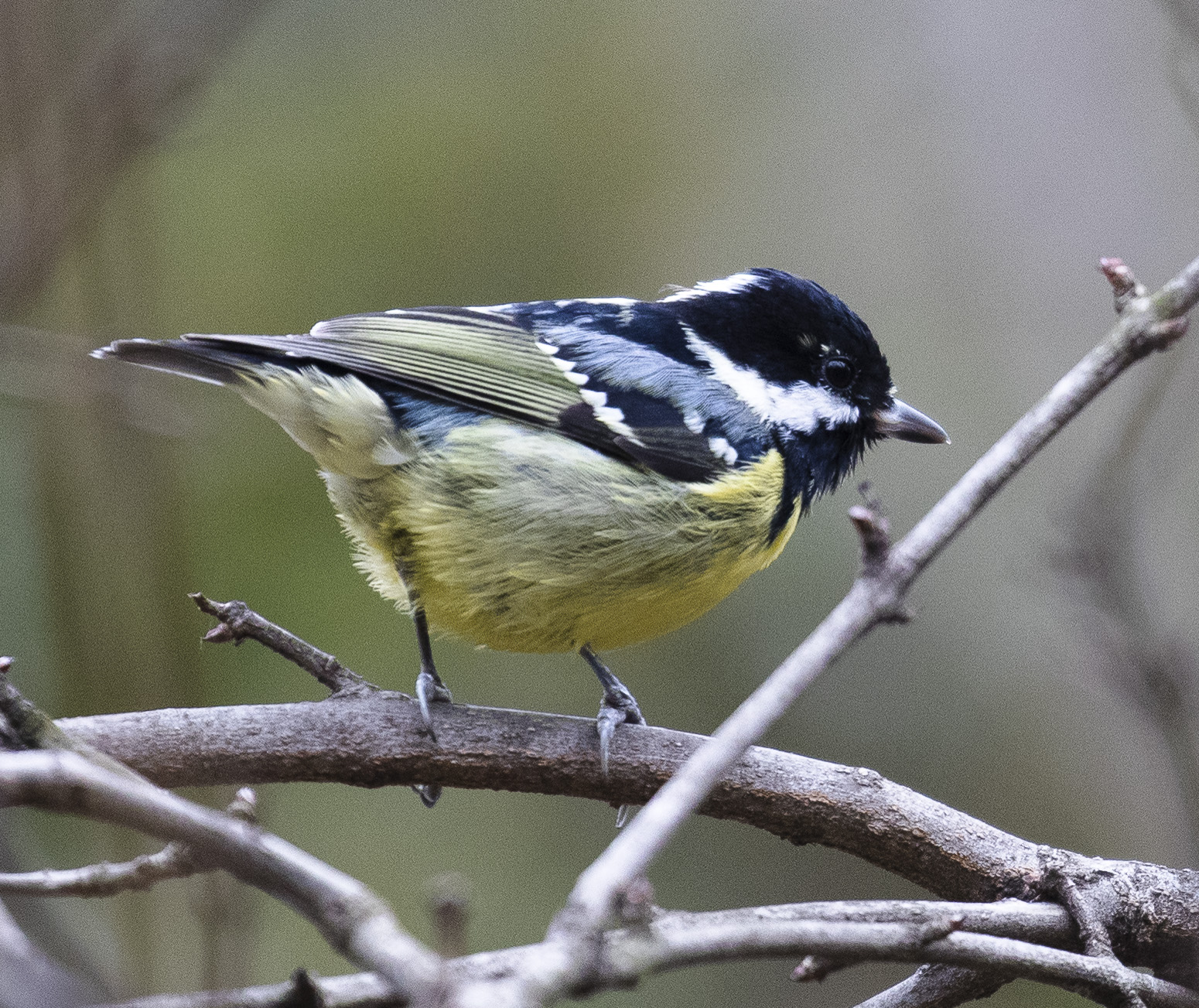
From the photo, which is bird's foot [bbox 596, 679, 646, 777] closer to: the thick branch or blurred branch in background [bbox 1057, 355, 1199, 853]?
the thick branch

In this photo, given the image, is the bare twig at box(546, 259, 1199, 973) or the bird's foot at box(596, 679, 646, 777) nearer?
the bare twig at box(546, 259, 1199, 973)

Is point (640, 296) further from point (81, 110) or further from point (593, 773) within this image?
point (593, 773)

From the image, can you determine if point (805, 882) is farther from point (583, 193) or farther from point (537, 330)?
point (583, 193)

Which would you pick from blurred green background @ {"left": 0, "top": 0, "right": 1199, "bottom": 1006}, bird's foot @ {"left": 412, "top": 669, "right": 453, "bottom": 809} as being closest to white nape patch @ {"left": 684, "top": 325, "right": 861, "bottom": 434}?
blurred green background @ {"left": 0, "top": 0, "right": 1199, "bottom": 1006}

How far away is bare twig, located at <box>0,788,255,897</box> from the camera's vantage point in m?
1.74

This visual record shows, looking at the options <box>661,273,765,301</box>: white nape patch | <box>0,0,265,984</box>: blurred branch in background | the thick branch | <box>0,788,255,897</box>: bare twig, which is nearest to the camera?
<box>0,788,255,897</box>: bare twig

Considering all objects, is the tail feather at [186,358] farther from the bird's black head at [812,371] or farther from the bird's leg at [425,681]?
the bird's black head at [812,371]

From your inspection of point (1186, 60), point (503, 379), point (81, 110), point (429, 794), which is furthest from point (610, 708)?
point (1186, 60)

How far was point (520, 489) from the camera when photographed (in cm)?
300

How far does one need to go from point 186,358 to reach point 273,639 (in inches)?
30.5

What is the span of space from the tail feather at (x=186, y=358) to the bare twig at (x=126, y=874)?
4.39ft

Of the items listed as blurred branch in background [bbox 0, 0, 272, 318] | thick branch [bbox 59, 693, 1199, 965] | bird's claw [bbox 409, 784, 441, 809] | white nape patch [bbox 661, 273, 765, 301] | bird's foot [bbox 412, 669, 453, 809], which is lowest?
bird's claw [bbox 409, 784, 441, 809]

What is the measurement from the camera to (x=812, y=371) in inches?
136

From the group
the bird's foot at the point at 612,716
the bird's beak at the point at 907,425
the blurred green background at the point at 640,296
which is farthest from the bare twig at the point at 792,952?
the bird's beak at the point at 907,425
